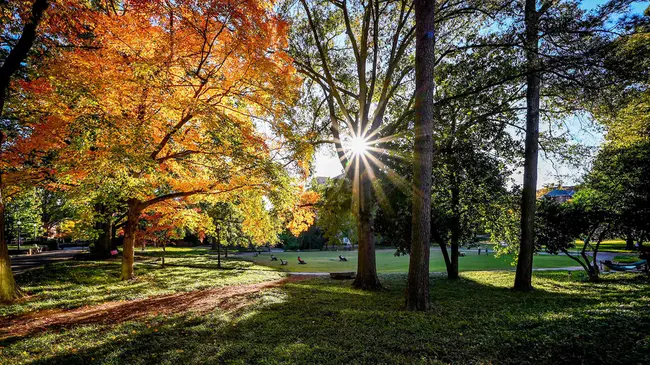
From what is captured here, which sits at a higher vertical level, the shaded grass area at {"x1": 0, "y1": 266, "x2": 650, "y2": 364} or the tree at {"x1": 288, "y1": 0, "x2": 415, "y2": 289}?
the tree at {"x1": 288, "y1": 0, "x2": 415, "y2": 289}

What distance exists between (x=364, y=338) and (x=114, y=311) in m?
7.17

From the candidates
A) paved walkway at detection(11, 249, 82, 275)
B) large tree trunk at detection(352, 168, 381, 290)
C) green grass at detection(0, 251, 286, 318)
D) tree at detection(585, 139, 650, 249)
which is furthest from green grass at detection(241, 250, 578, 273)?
paved walkway at detection(11, 249, 82, 275)

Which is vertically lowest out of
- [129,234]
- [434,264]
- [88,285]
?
[434,264]

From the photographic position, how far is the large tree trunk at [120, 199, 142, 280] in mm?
13093

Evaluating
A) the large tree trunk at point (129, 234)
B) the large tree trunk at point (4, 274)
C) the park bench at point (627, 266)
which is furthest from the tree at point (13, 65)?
the park bench at point (627, 266)

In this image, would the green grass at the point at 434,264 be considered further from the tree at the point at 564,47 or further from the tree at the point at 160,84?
the tree at the point at 160,84

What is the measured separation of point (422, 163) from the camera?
7270 millimetres

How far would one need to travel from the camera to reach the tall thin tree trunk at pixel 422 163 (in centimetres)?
718

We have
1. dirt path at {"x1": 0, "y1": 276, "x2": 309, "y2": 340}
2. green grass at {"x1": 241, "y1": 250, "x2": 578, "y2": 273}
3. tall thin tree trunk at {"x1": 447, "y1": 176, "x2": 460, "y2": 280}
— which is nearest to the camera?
dirt path at {"x1": 0, "y1": 276, "x2": 309, "y2": 340}

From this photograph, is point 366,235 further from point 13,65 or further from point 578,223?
point 13,65

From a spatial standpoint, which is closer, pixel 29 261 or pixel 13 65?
pixel 13 65

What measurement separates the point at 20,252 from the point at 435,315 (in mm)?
41968

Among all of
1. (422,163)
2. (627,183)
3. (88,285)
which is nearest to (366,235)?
(422,163)

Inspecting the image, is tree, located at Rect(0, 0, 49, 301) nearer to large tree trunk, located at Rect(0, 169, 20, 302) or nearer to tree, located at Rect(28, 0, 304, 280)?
large tree trunk, located at Rect(0, 169, 20, 302)
